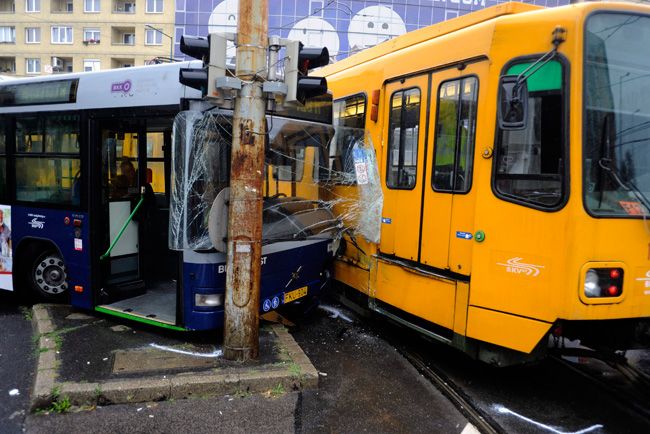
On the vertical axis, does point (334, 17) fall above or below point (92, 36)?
above

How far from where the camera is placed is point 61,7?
136 ft

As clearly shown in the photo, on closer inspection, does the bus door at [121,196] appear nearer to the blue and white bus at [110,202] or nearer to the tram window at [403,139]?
the blue and white bus at [110,202]

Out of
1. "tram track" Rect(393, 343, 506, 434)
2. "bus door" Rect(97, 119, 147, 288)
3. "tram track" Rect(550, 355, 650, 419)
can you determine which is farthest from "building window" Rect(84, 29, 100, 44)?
"tram track" Rect(550, 355, 650, 419)

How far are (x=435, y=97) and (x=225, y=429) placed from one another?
350 cm

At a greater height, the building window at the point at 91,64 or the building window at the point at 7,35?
the building window at the point at 7,35

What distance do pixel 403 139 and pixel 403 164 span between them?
0.27 meters

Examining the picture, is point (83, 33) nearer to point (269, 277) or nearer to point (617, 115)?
point (269, 277)

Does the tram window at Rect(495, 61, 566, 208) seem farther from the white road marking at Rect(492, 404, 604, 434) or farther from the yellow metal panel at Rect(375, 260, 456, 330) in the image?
the white road marking at Rect(492, 404, 604, 434)

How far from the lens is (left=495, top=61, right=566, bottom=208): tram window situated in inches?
146

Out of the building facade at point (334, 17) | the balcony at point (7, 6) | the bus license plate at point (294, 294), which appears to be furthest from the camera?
the balcony at point (7, 6)

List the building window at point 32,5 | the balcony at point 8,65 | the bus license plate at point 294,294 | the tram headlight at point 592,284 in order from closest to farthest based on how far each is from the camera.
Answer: the tram headlight at point 592,284, the bus license plate at point 294,294, the building window at point 32,5, the balcony at point 8,65

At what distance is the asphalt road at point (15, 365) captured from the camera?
3.69 m

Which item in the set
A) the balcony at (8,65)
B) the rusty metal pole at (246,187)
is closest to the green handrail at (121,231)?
the rusty metal pole at (246,187)

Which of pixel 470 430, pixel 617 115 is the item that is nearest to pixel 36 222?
pixel 470 430
